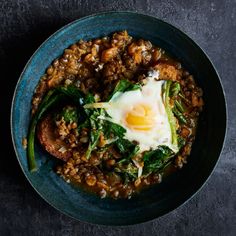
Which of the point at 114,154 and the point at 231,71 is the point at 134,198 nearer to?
the point at 114,154

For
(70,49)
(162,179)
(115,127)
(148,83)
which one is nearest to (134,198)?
(162,179)

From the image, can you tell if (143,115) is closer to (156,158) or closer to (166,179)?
(156,158)

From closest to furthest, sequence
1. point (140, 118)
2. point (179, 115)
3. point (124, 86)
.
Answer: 1. point (140, 118)
2. point (124, 86)
3. point (179, 115)

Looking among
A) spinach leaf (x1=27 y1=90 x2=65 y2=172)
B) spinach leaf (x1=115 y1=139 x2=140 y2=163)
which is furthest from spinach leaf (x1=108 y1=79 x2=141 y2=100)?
spinach leaf (x1=27 y1=90 x2=65 y2=172)

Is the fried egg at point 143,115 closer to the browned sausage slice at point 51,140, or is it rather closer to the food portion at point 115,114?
the food portion at point 115,114

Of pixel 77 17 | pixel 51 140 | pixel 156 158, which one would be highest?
pixel 77 17

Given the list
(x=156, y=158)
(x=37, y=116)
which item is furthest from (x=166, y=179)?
(x=37, y=116)

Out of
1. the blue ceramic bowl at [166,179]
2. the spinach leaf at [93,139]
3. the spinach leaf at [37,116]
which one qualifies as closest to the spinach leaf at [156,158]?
the blue ceramic bowl at [166,179]
